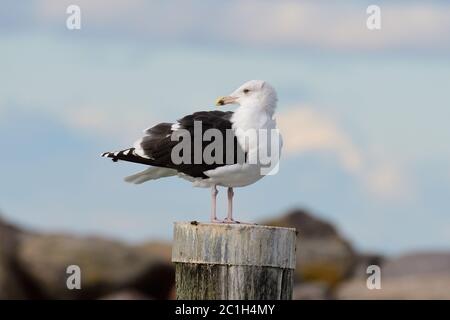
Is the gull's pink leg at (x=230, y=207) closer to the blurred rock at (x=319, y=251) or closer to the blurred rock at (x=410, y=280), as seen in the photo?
the blurred rock at (x=410, y=280)

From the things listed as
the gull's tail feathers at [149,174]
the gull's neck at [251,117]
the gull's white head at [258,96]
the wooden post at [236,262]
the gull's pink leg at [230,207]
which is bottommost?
the wooden post at [236,262]

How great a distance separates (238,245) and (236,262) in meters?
0.12

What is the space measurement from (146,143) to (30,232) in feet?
56.5

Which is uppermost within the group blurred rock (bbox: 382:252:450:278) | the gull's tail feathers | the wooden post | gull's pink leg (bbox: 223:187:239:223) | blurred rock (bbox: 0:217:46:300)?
blurred rock (bbox: 382:252:450:278)

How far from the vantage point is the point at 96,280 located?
985 inches

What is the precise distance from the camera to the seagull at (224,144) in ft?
37.2

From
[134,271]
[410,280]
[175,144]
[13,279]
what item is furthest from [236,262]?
[13,279]

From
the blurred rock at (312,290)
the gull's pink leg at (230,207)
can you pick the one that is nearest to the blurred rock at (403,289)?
the blurred rock at (312,290)

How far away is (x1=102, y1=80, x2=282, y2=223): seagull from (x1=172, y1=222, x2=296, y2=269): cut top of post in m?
1.60

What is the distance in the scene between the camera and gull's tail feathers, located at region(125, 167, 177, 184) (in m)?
12.1

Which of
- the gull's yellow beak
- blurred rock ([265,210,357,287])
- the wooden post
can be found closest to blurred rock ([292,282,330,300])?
blurred rock ([265,210,357,287])

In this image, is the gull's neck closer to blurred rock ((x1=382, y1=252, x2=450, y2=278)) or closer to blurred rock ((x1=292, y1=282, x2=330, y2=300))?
blurred rock ((x1=292, y1=282, x2=330, y2=300))
